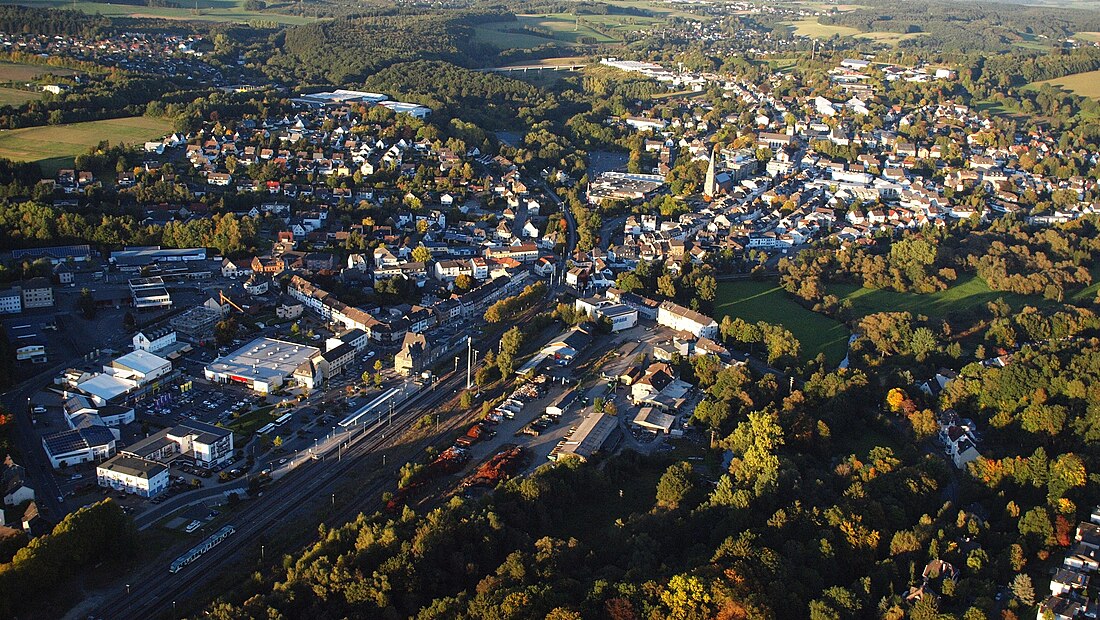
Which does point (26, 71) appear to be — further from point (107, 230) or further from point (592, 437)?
point (592, 437)

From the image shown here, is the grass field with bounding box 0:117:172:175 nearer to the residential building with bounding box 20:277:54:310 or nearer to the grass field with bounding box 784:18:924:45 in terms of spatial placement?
the residential building with bounding box 20:277:54:310

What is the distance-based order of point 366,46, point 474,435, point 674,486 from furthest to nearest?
1. point 366,46
2. point 474,435
3. point 674,486

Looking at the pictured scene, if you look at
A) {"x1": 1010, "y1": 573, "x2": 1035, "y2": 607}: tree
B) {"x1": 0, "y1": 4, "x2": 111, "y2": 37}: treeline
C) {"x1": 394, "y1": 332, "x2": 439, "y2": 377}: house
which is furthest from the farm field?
{"x1": 1010, "y1": 573, "x2": 1035, "y2": 607}: tree

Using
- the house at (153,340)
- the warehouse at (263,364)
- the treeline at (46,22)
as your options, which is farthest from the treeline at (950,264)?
the treeline at (46,22)

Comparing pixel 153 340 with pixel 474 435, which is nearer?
pixel 474 435

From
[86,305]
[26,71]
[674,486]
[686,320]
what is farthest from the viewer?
[26,71]

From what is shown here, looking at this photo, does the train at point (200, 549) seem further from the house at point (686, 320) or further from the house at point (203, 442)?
the house at point (686, 320)

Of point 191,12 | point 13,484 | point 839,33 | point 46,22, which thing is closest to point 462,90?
point 46,22

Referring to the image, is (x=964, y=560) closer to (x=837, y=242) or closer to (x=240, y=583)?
(x=240, y=583)
